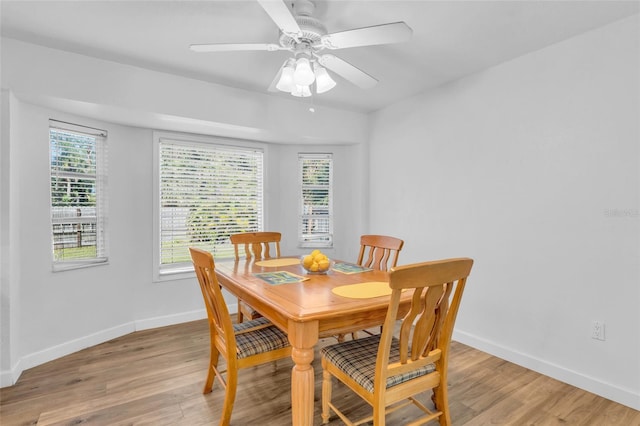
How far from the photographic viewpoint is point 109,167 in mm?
3227

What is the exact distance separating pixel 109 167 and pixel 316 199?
2374 mm

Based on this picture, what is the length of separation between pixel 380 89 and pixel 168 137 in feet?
7.63

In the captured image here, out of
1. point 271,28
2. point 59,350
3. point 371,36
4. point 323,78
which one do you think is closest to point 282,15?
point 371,36

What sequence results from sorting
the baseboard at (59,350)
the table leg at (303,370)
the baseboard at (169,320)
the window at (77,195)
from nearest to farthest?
the table leg at (303,370)
the baseboard at (59,350)
the window at (77,195)
the baseboard at (169,320)

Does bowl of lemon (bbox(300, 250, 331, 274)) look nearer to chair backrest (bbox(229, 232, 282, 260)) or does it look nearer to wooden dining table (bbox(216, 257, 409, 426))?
wooden dining table (bbox(216, 257, 409, 426))

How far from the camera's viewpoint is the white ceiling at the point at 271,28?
200cm

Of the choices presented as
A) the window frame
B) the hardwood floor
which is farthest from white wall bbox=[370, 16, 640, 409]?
the window frame

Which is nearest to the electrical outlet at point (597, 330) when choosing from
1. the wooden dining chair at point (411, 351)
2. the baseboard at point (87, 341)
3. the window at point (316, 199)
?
the wooden dining chair at point (411, 351)

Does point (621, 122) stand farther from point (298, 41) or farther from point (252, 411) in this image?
point (252, 411)

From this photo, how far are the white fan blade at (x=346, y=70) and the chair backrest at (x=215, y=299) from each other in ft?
4.42

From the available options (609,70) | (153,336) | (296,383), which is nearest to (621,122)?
(609,70)

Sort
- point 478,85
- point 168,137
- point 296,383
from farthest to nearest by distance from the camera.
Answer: point 168,137 < point 478,85 < point 296,383

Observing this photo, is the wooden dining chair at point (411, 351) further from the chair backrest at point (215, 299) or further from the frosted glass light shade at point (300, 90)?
the frosted glass light shade at point (300, 90)

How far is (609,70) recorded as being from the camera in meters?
2.23
